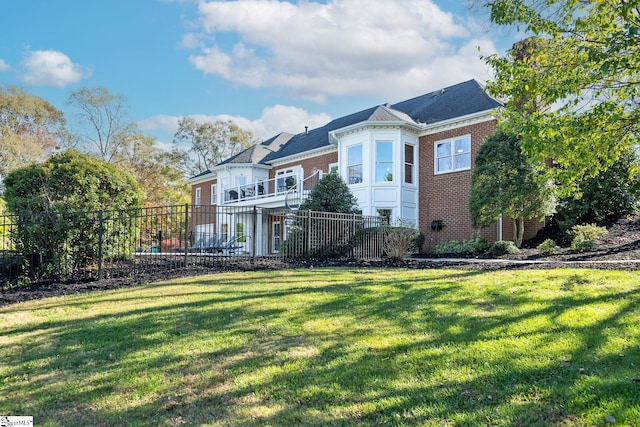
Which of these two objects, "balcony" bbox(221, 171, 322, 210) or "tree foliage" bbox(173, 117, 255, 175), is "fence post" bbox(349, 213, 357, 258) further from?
"tree foliage" bbox(173, 117, 255, 175)

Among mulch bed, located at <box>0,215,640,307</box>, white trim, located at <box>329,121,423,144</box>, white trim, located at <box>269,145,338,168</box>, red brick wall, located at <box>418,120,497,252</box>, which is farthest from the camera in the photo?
white trim, located at <box>269,145,338,168</box>

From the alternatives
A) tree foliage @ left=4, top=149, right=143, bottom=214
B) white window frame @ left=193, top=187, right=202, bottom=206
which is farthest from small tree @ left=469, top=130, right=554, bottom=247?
white window frame @ left=193, top=187, right=202, bottom=206

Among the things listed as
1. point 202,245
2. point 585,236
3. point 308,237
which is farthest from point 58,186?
point 585,236

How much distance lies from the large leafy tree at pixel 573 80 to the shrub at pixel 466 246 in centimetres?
645

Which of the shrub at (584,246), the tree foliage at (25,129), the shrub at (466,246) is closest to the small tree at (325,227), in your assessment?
the shrub at (466,246)

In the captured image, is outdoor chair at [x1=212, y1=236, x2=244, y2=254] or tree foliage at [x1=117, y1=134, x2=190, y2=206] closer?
outdoor chair at [x1=212, y1=236, x2=244, y2=254]

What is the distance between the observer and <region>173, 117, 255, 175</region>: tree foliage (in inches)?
1717

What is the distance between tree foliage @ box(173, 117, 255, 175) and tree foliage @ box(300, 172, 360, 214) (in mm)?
30114

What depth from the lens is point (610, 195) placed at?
1438 cm

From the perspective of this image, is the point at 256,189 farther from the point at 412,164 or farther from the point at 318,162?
the point at 412,164

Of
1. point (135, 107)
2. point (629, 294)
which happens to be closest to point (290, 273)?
point (629, 294)

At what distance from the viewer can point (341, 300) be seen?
637 cm

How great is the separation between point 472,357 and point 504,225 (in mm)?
13492

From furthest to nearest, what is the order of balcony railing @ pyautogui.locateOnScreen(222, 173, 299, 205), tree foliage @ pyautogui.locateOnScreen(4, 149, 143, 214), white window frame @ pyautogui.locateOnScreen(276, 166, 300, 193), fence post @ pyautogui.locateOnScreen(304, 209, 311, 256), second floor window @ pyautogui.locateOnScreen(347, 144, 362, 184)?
balcony railing @ pyautogui.locateOnScreen(222, 173, 299, 205)
white window frame @ pyautogui.locateOnScreen(276, 166, 300, 193)
second floor window @ pyautogui.locateOnScreen(347, 144, 362, 184)
fence post @ pyautogui.locateOnScreen(304, 209, 311, 256)
tree foliage @ pyautogui.locateOnScreen(4, 149, 143, 214)
